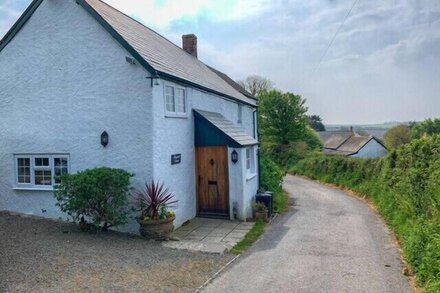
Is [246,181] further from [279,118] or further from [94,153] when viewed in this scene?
[279,118]

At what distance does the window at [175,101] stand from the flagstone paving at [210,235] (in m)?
3.97

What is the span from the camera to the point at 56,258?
26.6 ft

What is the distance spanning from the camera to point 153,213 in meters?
10.8

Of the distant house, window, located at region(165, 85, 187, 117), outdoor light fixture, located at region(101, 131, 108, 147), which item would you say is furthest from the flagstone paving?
the distant house

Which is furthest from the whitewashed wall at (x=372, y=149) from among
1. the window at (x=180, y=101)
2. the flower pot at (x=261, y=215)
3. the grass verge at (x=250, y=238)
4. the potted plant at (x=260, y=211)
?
the window at (x=180, y=101)

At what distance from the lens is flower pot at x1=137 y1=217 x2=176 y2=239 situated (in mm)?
10492

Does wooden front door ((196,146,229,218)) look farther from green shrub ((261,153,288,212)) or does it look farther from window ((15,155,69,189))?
window ((15,155,69,189))

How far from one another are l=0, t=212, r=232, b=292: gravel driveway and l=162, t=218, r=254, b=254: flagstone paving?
21.9 inches

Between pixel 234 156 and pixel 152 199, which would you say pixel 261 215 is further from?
pixel 152 199

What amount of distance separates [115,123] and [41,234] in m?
3.90

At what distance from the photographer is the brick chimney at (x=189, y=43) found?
24.3 metres

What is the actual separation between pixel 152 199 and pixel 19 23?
25.8ft

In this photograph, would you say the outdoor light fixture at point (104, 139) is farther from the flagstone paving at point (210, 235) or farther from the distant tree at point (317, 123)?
the distant tree at point (317, 123)

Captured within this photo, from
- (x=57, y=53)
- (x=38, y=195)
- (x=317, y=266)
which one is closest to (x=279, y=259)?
(x=317, y=266)
